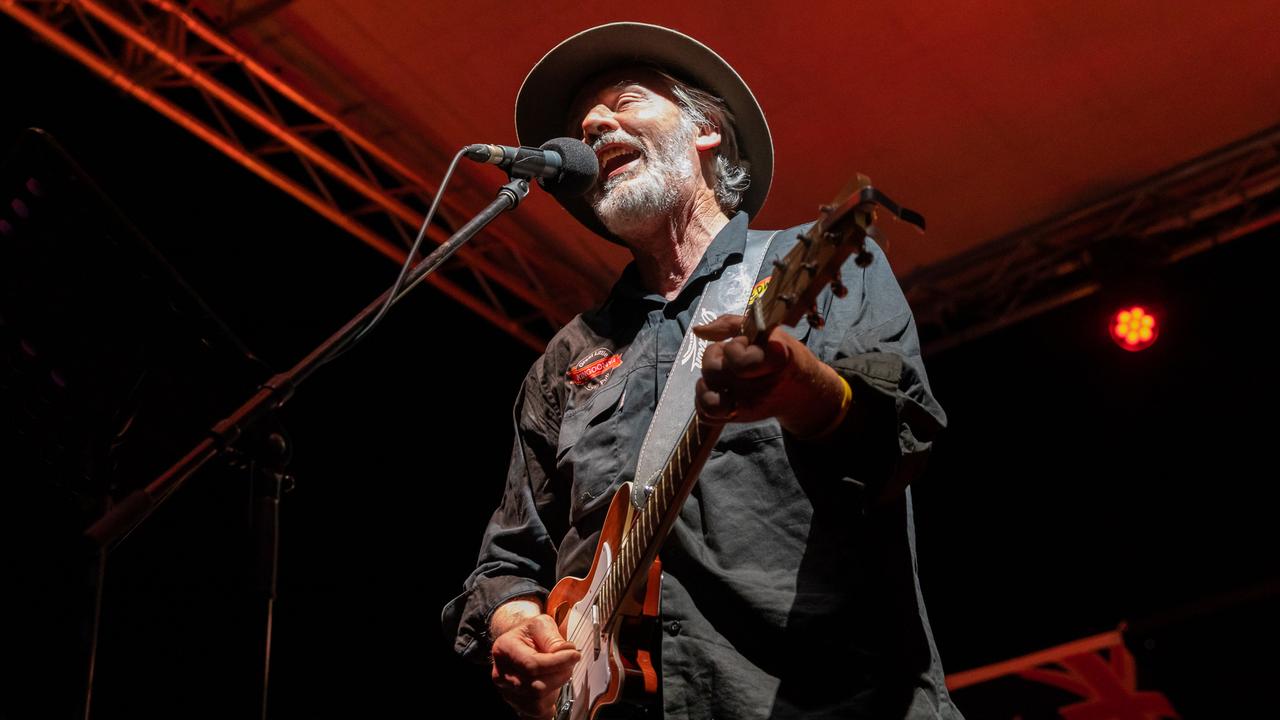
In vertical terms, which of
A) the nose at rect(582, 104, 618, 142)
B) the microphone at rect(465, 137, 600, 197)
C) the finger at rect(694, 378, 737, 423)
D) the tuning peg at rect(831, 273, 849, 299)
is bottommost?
the finger at rect(694, 378, 737, 423)

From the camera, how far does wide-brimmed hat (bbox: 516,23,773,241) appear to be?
3143 millimetres

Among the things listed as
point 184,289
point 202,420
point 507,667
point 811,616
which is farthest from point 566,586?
point 184,289

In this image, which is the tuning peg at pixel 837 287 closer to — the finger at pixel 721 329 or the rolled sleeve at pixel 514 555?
the finger at pixel 721 329

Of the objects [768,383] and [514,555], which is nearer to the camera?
[768,383]

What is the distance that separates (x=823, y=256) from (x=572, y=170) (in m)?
0.89

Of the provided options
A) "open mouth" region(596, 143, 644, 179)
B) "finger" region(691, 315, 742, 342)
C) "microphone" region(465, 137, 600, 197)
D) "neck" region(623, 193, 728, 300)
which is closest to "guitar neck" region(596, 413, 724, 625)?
"finger" region(691, 315, 742, 342)

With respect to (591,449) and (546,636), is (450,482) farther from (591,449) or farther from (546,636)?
(546,636)

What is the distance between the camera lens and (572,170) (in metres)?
2.44

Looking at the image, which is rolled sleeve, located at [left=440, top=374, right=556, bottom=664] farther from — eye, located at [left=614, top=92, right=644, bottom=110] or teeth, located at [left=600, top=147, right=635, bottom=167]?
eye, located at [left=614, top=92, right=644, bottom=110]

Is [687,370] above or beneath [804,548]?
above

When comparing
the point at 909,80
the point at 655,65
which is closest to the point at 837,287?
the point at 655,65

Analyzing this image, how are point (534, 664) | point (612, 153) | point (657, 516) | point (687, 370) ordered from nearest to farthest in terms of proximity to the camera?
point (657, 516), point (534, 664), point (687, 370), point (612, 153)

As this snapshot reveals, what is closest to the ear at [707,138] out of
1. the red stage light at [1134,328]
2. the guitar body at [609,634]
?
the guitar body at [609,634]

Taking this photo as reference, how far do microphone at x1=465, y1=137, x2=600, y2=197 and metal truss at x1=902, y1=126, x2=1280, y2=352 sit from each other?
350 cm
